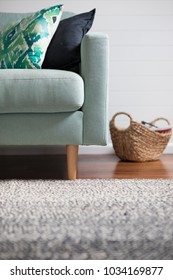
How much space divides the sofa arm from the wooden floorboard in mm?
304

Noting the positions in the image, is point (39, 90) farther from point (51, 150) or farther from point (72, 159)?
point (51, 150)

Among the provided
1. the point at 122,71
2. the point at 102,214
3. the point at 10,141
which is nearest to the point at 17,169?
the point at 10,141

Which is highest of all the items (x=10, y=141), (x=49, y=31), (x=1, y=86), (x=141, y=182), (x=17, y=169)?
(x=49, y=31)

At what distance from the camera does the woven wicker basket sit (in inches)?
120

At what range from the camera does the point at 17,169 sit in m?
2.81

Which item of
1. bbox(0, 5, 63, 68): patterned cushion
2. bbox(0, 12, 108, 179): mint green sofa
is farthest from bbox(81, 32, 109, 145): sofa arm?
bbox(0, 5, 63, 68): patterned cushion

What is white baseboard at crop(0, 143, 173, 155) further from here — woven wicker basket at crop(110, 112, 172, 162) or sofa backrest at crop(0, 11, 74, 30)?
sofa backrest at crop(0, 11, 74, 30)

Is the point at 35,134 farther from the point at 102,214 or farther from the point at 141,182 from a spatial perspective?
the point at 102,214

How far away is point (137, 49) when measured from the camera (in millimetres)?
3479

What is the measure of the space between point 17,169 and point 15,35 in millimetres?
792

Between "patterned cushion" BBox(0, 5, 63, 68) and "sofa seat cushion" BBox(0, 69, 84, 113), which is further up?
"patterned cushion" BBox(0, 5, 63, 68)

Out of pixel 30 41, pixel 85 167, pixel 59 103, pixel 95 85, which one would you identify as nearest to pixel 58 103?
pixel 59 103

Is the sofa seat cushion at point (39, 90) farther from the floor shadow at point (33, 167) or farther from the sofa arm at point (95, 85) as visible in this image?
the floor shadow at point (33, 167)

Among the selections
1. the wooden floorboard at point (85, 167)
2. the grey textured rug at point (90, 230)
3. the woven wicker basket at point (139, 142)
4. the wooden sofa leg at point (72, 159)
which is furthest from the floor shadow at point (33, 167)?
the grey textured rug at point (90, 230)
